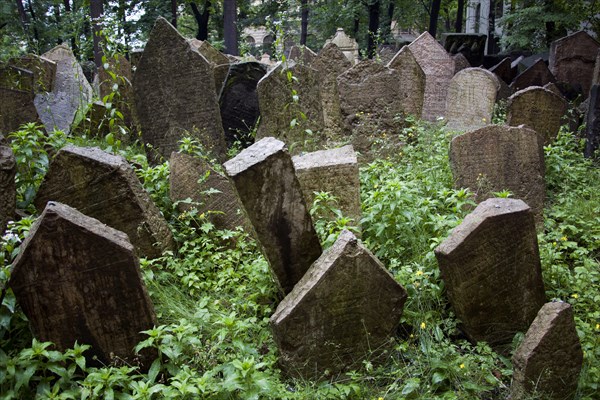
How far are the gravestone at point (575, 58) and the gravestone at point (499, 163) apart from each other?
23.2 ft

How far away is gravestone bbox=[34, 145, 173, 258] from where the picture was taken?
14.5 ft

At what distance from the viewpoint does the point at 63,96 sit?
404 inches

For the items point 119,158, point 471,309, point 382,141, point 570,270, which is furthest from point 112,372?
point 382,141

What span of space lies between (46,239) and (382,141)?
4528mm

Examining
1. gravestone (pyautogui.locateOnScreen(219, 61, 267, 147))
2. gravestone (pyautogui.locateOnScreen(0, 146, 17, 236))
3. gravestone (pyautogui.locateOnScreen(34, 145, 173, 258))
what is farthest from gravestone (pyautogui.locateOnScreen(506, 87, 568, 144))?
gravestone (pyautogui.locateOnScreen(0, 146, 17, 236))

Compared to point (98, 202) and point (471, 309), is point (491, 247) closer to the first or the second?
point (471, 309)

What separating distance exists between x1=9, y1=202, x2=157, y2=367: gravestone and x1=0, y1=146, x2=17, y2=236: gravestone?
88 centimetres

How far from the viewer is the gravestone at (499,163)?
18.1 feet

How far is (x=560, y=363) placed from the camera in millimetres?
3584

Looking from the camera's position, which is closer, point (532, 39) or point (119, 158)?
point (119, 158)

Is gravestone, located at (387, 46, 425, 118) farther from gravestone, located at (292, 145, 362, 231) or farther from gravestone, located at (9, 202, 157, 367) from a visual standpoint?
gravestone, located at (9, 202, 157, 367)

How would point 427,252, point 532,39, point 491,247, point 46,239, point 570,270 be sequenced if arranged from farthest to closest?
point 532,39, point 570,270, point 427,252, point 491,247, point 46,239

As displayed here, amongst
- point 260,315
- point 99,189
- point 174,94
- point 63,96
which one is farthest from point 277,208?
point 63,96

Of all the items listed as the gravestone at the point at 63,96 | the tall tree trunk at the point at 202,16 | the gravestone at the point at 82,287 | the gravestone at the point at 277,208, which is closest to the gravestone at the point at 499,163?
the gravestone at the point at 277,208
